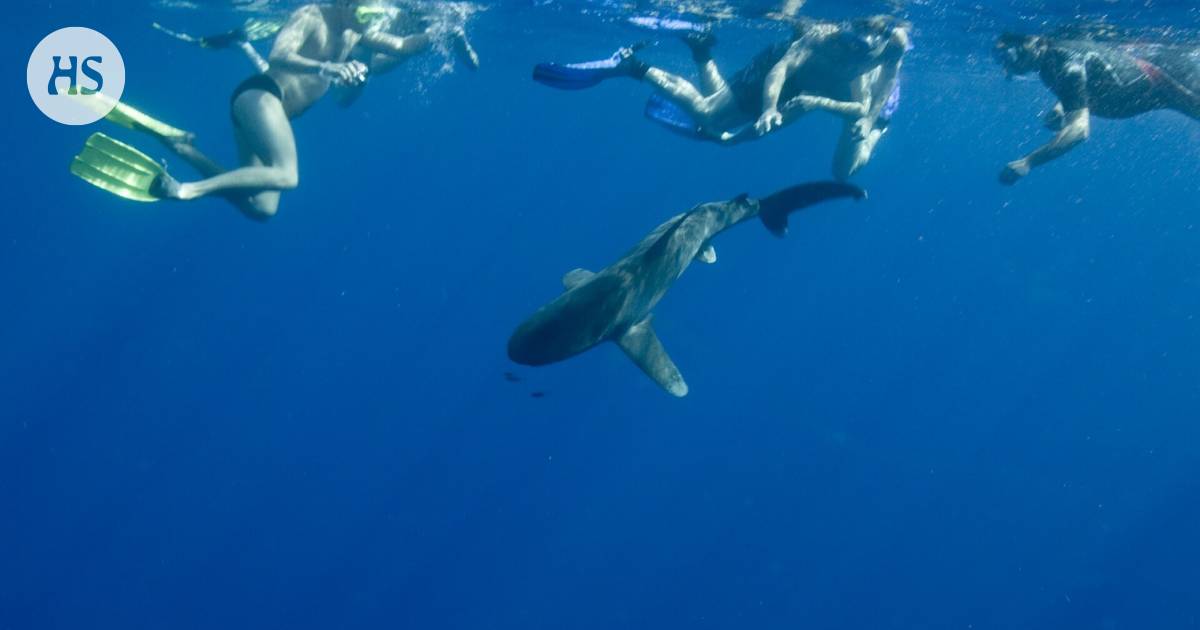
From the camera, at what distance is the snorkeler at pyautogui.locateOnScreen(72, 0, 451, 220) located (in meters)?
8.16

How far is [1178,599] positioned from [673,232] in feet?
99.9

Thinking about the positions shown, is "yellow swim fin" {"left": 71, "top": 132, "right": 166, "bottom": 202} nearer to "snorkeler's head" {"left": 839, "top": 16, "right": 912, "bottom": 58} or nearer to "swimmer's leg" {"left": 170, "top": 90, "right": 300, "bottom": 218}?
"swimmer's leg" {"left": 170, "top": 90, "right": 300, "bottom": 218}

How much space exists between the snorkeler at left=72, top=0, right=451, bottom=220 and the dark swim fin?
249 centimetres

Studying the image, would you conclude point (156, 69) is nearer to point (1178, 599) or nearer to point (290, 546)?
point (290, 546)

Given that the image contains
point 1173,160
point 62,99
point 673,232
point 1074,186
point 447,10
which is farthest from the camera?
point 1074,186

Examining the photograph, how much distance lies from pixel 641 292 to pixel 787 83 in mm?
5627

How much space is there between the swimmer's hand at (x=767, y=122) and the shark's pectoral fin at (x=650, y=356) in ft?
11.0

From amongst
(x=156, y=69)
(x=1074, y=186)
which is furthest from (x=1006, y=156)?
(x=156, y=69)

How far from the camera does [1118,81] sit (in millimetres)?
9750

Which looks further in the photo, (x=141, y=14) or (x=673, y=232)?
(x=141, y=14)

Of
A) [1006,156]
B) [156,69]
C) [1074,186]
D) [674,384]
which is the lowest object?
[1074,186]

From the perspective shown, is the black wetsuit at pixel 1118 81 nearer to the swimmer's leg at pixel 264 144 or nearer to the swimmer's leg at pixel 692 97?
the swimmer's leg at pixel 692 97

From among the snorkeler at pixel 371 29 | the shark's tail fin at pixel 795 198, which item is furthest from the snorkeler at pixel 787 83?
the snorkeler at pixel 371 29

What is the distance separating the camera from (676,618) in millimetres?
21656
